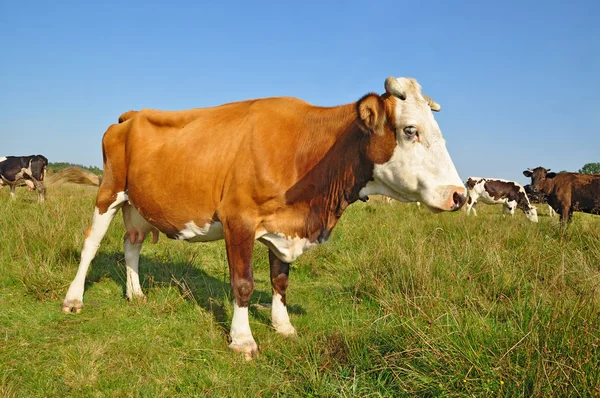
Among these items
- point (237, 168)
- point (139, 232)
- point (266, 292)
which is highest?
point (237, 168)

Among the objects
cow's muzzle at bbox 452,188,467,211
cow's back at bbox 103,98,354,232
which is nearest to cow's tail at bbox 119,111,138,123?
cow's back at bbox 103,98,354,232

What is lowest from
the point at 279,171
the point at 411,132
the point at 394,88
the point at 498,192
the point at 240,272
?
the point at 498,192

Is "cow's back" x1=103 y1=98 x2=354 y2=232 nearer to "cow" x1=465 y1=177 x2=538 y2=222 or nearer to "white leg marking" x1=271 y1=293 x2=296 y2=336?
"white leg marking" x1=271 y1=293 x2=296 y2=336

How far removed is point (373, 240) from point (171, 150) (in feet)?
14.5

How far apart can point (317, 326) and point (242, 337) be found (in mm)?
876

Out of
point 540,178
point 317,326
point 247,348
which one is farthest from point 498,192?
point 247,348

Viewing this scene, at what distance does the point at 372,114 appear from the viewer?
3.79m

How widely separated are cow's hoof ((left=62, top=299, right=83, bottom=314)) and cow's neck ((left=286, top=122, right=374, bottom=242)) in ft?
9.48

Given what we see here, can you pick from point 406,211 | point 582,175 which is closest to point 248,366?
point 406,211

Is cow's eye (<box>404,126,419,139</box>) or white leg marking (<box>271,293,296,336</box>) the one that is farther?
white leg marking (<box>271,293,296,336</box>)

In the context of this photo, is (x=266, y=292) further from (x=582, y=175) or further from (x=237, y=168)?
(x=582, y=175)

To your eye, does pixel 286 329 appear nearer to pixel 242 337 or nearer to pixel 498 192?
pixel 242 337

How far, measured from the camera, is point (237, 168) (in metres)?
4.15

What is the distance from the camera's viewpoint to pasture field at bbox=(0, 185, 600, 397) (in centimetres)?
267
